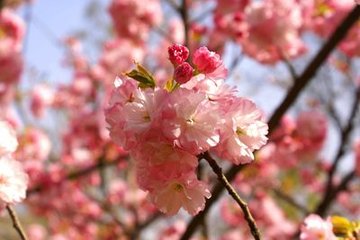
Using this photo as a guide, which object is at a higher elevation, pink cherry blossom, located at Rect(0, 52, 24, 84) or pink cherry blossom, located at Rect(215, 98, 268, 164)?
pink cherry blossom, located at Rect(0, 52, 24, 84)

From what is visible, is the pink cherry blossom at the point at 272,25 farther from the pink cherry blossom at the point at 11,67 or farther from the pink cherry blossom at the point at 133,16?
the pink cherry blossom at the point at 11,67

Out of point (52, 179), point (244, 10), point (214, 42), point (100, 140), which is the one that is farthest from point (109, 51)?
point (244, 10)

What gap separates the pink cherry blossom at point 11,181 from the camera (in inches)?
56.1

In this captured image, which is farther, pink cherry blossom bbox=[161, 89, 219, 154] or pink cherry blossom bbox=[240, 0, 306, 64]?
pink cherry blossom bbox=[240, 0, 306, 64]

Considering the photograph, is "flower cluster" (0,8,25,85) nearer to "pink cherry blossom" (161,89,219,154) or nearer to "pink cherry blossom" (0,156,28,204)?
"pink cherry blossom" (0,156,28,204)

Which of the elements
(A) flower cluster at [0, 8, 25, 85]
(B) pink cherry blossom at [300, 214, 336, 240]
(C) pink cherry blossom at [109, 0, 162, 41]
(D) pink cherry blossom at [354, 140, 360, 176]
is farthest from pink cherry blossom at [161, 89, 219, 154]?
(A) flower cluster at [0, 8, 25, 85]

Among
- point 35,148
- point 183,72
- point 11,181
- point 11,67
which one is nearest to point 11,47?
point 11,67

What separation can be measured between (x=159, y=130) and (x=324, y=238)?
59cm

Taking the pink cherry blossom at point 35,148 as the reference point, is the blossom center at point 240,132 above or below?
below

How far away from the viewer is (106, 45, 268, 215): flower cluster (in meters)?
1.13

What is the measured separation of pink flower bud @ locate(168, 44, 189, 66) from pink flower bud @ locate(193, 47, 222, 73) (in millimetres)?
40

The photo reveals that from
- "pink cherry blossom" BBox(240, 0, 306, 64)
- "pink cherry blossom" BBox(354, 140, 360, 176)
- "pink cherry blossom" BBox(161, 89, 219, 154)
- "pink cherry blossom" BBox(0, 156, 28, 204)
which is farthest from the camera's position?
"pink cherry blossom" BBox(354, 140, 360, 176)

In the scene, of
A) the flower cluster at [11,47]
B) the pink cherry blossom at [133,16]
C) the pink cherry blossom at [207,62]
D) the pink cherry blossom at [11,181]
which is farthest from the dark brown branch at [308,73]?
the flower cluster at [11,47]

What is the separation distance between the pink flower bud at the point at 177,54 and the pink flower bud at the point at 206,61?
0.13 feet
